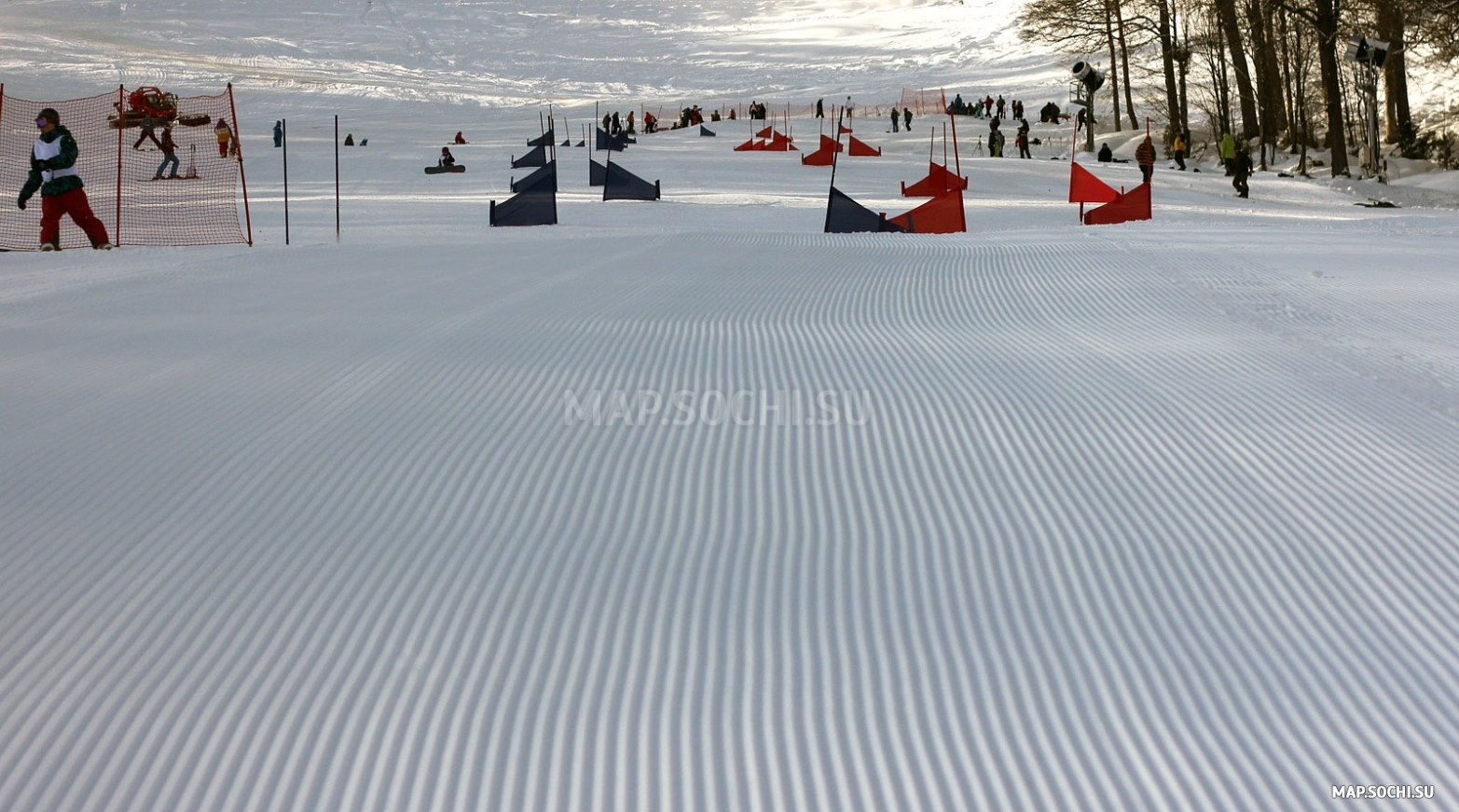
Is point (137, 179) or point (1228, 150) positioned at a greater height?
point (137, 179)

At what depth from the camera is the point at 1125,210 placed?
62.2 ft

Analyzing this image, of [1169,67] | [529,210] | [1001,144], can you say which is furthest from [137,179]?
[1169,67]

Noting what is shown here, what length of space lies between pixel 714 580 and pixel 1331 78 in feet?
97.7

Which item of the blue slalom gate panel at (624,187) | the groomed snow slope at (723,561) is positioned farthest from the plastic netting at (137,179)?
the groomed snow slope at (723,561)

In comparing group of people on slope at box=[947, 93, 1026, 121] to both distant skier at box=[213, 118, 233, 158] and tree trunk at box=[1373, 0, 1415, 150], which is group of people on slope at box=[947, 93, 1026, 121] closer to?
tree trunk at box=[1373, 0, 1415, 150]

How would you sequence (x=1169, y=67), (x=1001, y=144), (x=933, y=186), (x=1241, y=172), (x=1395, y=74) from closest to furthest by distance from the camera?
(x=933, y=186)
(x=1241, y=172)
(x=1395, y=74)
(x=1169, y=67)
(x=1001, y=144)

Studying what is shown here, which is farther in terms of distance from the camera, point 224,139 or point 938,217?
point 224,139

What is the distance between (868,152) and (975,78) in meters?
32.9

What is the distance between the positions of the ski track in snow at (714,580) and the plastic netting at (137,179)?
9.41 m

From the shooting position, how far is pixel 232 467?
18.2ft

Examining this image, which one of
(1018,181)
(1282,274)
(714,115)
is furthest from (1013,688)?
(714,115)

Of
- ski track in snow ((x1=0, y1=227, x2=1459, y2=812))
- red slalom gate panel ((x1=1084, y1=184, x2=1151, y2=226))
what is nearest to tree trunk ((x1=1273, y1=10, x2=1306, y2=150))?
red slalom gate panel ((x1=1084, y1=184, x2=1151, y2=226))

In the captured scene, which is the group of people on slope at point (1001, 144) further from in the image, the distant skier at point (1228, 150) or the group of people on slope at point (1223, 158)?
the distant skier at point (1228, 150)

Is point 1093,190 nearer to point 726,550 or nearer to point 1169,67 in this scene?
point 726,550
